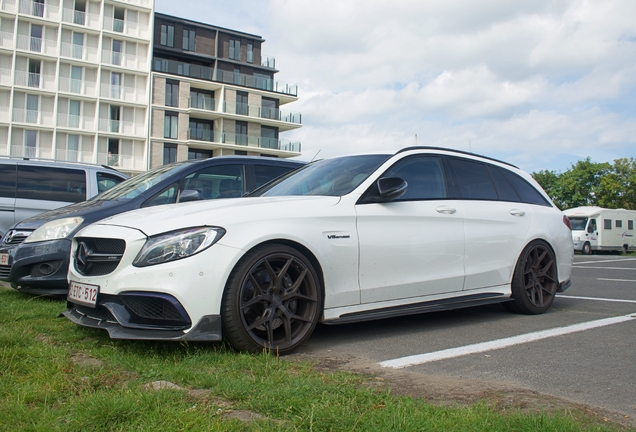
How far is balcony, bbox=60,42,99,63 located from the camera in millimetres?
49875

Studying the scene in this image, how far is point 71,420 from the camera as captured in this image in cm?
262

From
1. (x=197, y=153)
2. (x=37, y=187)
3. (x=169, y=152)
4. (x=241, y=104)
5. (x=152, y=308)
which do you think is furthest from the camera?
(x=241, y=104)

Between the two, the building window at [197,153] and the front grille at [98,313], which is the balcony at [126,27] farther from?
the front grille at [98,313]

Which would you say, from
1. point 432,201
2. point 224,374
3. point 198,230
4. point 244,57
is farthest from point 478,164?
point 244,57

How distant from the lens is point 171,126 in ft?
178

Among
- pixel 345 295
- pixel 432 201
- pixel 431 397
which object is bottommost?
pixel 431 397

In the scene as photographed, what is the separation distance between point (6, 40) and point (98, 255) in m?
51.2

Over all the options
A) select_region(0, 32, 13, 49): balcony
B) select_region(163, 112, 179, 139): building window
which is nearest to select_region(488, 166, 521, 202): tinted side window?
select_region(163, 112, 179, 139): building window

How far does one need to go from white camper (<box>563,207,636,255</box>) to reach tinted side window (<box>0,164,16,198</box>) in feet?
105

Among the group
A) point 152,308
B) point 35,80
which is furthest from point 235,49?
point 152,308

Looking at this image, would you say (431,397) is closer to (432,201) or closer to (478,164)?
(432,201)

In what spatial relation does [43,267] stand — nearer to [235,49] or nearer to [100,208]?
[100,208]

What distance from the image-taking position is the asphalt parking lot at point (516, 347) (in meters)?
3.57

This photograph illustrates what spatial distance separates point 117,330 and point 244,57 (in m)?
59.4
